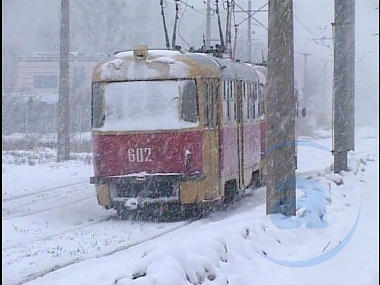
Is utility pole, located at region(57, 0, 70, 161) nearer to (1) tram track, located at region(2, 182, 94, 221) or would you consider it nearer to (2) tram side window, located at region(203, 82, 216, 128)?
(1) tram track, located at region(2, 182, 94, 221)

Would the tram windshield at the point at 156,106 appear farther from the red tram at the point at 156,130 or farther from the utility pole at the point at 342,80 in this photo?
the utility pole at the point at 342,80

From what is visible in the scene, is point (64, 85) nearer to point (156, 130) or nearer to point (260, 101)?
point (260, 101)

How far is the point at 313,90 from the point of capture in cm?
6888

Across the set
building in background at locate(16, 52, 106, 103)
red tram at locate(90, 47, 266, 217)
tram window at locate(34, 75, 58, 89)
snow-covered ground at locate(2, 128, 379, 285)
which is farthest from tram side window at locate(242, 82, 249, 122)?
tram window at locate(34, 75, 58, 89)

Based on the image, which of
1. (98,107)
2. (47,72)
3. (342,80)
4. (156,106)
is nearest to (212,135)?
(156,106)

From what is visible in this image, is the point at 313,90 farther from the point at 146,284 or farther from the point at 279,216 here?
the point at 146,284

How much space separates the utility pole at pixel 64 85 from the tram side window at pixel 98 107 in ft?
44.8

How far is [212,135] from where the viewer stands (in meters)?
14.6

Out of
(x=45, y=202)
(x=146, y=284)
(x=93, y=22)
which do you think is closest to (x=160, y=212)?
(x=45, y=202)

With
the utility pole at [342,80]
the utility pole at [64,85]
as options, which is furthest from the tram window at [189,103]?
the utility pole at [64,85]

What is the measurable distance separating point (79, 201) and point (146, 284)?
1063 centimetres

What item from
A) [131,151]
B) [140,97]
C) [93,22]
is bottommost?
[131,151]

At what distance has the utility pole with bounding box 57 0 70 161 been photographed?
28.1 m

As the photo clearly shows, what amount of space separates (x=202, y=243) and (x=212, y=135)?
241 inches
